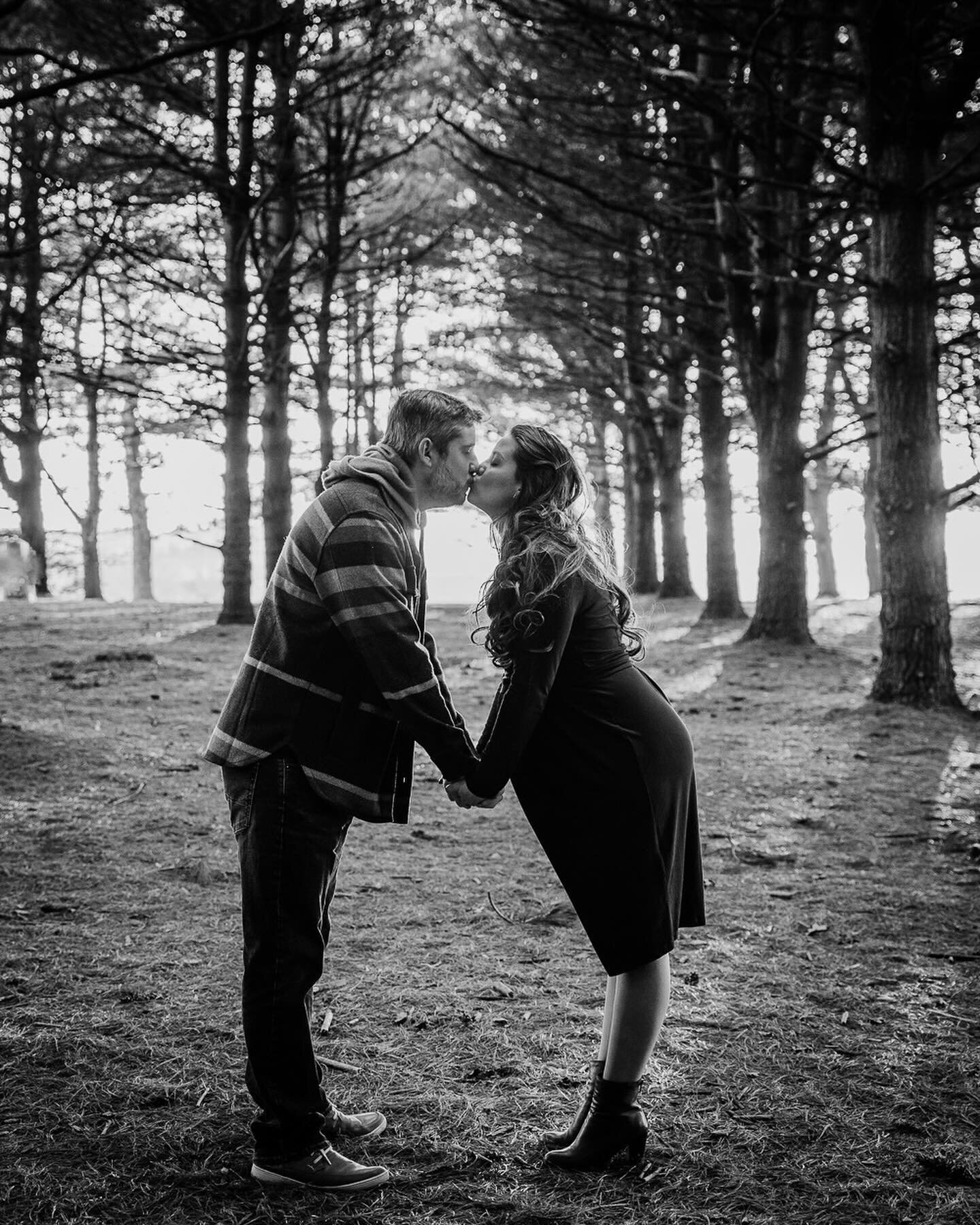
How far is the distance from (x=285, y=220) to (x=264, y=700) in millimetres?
12902

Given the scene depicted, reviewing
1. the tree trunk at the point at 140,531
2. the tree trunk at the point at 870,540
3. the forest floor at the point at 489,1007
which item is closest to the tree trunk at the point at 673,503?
the tree trunk at the point at 870,540

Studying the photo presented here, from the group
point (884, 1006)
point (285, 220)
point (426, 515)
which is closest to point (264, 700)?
point (426, 515)

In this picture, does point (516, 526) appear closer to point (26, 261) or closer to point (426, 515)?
point (426, 515)

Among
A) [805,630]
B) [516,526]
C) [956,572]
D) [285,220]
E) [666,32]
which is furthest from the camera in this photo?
[956,572]

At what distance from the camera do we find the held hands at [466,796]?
2594 mm

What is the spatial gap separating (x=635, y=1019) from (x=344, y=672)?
1.17m

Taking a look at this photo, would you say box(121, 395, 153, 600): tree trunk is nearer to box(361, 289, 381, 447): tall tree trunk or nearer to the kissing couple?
box(361, 289, 381, 447): tall tree trunk

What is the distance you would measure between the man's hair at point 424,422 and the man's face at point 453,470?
0.02 m

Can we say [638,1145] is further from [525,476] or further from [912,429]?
[912,429]

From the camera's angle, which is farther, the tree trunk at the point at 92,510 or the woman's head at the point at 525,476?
the tree trunk at the point at 92,510

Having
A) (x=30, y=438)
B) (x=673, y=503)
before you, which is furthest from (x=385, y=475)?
(x=30, y=438)

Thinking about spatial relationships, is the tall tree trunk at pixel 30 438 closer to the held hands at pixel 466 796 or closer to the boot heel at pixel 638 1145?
the held hands at pixel 466 796

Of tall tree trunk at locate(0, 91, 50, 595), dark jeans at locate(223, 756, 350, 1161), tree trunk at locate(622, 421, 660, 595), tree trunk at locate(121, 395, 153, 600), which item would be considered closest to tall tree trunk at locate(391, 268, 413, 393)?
tree trunk at locate(622, 421, 660, 595)

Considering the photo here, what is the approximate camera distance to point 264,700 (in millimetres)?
2488
